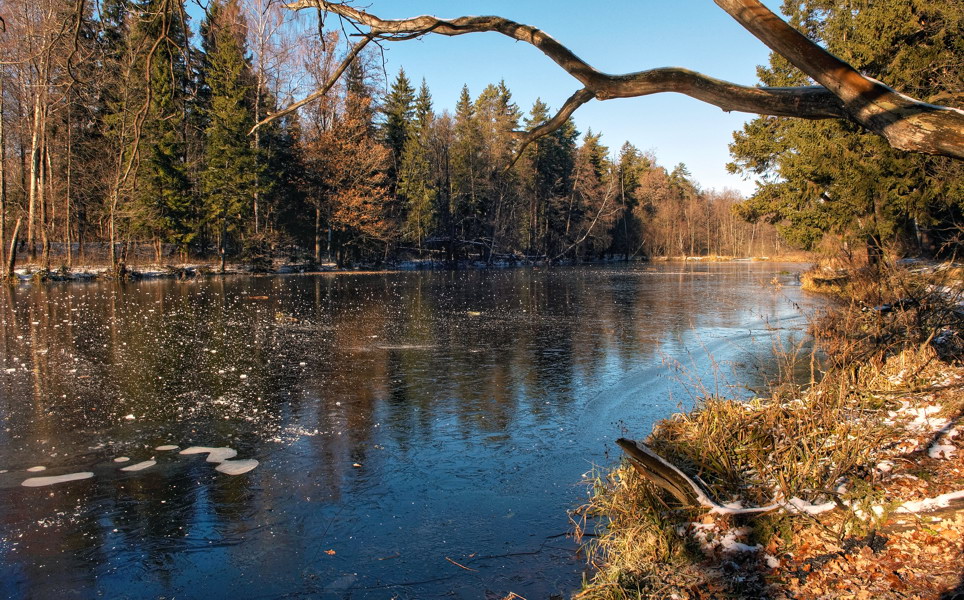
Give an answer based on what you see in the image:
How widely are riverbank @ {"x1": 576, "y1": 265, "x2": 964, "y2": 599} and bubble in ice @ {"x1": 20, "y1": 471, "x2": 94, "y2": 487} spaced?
15.4 feet

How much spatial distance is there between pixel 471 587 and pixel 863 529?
239 centimetres

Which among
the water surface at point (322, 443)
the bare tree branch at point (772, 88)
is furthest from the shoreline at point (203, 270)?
the bare tree branch at point (772, 88)

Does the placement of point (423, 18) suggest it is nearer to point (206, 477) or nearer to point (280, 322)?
point (206, 477)

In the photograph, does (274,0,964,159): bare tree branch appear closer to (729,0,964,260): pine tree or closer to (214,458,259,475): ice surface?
(214,458,259,475): ice surface

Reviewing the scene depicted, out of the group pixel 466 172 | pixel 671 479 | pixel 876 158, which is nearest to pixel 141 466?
pixel 671 479

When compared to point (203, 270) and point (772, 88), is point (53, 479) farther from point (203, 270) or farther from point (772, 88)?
point (203, 270)

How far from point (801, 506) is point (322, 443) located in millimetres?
4780

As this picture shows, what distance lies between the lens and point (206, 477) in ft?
18.2

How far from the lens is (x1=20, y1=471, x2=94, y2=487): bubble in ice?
5.32 m

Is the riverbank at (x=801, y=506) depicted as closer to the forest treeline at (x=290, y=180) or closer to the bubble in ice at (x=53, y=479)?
the bubble in ice at (x=53, y=479)

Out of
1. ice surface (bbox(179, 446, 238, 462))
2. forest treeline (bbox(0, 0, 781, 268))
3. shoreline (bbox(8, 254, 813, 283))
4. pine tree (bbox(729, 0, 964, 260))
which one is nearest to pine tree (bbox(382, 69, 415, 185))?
forest treeline (bbox(0, 0, 781, 268))

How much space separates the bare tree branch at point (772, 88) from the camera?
3.05 meters

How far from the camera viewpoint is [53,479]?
5434 mm

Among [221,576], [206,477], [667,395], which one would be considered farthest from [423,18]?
[667,395]
